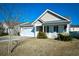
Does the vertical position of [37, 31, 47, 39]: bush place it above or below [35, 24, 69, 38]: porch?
below

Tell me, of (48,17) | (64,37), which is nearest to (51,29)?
(48,17)

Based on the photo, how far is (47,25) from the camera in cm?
1426

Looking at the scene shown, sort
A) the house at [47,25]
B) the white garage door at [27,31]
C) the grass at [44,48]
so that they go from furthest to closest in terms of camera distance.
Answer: the white garage door at [27,31]
the house at [47,25]
the grass at [44,48]

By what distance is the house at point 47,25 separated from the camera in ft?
46.1

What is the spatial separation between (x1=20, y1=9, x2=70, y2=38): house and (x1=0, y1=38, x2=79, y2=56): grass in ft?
1.09

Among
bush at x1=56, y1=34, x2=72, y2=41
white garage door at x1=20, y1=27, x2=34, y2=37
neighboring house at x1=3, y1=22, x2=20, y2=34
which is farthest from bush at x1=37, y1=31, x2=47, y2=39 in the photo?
neighboring house at x1=3, y1=22, x2=20, y2=34

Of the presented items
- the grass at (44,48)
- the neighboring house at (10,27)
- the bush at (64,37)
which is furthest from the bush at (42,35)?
the neighboring house at (10,27)

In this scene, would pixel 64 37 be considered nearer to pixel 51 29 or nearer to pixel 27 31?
pixel 51 29

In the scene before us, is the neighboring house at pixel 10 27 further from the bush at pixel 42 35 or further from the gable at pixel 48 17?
the gable at pixel 48 17

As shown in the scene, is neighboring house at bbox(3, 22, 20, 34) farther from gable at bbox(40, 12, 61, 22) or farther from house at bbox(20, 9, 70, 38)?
gable at bbox(40, 12, 61, 22)

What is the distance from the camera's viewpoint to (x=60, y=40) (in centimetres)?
1400

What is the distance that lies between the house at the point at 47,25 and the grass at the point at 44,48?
0.33 m

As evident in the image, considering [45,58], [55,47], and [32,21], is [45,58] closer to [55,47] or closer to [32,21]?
[55,47]

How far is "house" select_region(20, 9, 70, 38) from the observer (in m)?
14.0
